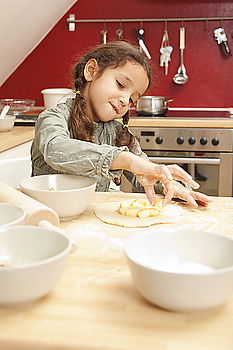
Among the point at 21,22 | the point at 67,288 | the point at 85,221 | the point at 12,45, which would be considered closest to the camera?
the point at 67,288

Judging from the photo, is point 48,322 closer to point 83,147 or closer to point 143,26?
point 83,147

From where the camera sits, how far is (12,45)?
3.18 metres

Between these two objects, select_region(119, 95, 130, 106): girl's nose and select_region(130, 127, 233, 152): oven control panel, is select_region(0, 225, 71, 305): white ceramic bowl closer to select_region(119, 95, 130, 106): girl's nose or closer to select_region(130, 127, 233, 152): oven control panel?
select_region(119, 95, 130, 106): girl's nose

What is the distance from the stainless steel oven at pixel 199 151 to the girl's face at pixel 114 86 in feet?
4.07

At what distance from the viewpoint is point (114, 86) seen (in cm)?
161

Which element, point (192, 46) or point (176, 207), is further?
point (192, 46)

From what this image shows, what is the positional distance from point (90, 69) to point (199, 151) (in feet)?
4.55

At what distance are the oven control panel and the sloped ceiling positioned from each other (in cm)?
97

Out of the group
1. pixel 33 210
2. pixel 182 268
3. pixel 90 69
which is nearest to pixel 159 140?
pixel 90 69

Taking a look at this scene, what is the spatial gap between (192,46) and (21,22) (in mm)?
1279

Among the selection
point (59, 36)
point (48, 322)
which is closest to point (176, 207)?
point (48, 322)

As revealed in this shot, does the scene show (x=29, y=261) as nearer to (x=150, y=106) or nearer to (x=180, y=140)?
(x=180, y=140)

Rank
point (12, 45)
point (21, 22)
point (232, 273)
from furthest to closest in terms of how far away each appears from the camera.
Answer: point (12, 45) < point (21, 22) < point (232, 273)

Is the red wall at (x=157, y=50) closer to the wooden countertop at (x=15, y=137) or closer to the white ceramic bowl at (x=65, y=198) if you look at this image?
the wooden countertop at (x=15, y=137)
